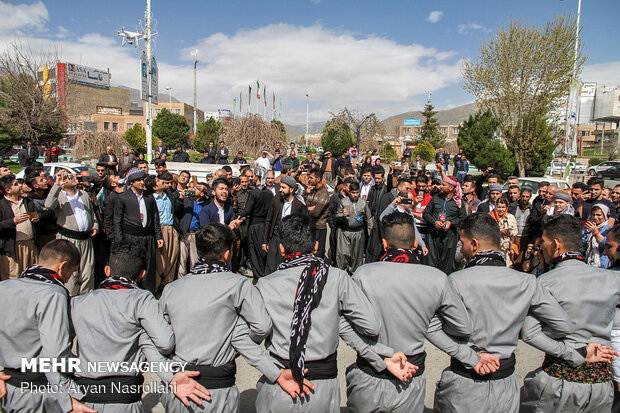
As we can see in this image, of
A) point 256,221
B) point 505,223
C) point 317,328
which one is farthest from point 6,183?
point 505,223

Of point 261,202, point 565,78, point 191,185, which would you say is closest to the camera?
point 261,202

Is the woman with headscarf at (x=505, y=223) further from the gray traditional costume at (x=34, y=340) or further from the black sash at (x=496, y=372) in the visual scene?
the gray traditional costume at (x=34, y=340)

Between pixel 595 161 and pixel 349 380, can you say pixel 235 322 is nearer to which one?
pixel 349 380

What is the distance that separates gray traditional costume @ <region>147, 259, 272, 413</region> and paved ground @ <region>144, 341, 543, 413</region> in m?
1.42

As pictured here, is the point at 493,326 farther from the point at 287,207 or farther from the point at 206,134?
the point at 206,134

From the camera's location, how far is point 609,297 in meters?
2.77

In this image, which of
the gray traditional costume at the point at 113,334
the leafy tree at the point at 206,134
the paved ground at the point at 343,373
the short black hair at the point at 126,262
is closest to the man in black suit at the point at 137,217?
the paved ground at the point at 343,373

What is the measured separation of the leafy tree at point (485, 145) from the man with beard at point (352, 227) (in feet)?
63.0

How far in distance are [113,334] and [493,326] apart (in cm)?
233

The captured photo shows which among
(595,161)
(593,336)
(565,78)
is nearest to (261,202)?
(593,336)

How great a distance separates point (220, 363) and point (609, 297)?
8.34 ft

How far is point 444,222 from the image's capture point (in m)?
7.01

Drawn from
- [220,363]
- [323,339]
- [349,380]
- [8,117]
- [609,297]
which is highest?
[8,117]

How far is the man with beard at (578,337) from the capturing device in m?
2.76
